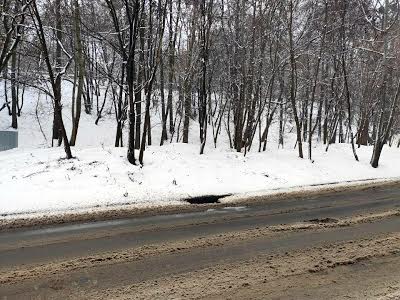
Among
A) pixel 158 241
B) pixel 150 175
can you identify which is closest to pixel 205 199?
pixel 150 175

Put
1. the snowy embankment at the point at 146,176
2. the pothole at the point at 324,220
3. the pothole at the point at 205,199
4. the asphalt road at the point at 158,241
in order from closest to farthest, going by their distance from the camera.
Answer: the asphalt road at the point at 158,241 < the pothole at the point at 324,220 < the snowy embankment at the point at 146,176 < the pothole at the point at 205,199

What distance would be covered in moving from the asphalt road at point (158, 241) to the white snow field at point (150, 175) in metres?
1.69

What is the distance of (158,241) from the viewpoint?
6750 millimetres

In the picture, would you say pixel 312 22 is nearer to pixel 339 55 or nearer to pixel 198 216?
pixel 339 55

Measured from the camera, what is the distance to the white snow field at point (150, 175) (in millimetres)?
9680

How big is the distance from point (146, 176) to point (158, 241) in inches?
208

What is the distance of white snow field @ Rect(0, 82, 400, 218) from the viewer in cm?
968

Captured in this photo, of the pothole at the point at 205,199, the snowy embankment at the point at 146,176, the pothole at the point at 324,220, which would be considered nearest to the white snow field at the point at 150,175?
the snowy embankment at the point at 146,176

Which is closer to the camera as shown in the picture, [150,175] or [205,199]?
[205,199]

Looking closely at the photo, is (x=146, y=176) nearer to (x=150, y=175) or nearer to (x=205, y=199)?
(x=150, y=175)

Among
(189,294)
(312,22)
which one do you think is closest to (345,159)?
(312,22)

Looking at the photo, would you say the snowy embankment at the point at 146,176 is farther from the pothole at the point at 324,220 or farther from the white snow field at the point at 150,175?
the pothole at the point at 324,220

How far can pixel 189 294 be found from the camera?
15.4 ft

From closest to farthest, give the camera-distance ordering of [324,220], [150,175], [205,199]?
1. [324,220]
2. [205,199]
3. [150,175]
